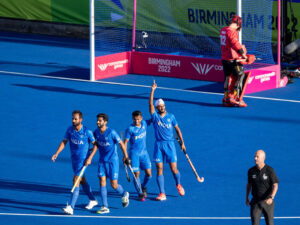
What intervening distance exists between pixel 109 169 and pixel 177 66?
1151 centimetres

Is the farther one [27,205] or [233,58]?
[233,58]

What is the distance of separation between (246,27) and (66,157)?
32.9 feet

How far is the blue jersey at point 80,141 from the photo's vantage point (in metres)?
12.0

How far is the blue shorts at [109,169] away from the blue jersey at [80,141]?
35 centimetres

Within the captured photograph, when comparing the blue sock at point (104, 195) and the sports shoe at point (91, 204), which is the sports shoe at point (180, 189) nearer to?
the blue sock at point (104, 195)

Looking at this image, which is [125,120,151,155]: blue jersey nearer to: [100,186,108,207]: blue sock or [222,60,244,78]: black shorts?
[100,186,108,207]: blue sock

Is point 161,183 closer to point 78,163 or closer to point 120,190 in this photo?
point 120,190

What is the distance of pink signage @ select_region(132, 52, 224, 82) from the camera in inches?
883

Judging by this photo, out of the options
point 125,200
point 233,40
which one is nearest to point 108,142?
point 125,200

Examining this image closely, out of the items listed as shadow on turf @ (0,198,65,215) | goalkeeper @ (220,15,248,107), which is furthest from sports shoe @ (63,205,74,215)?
goalkeeper @ (220,15,248,107)

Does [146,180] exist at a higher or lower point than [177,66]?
lower

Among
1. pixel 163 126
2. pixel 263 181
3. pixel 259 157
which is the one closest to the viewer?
pixel 259 157

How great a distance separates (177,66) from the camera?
23125 millimetres

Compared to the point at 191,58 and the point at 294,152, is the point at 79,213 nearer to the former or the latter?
the point at 294,152
